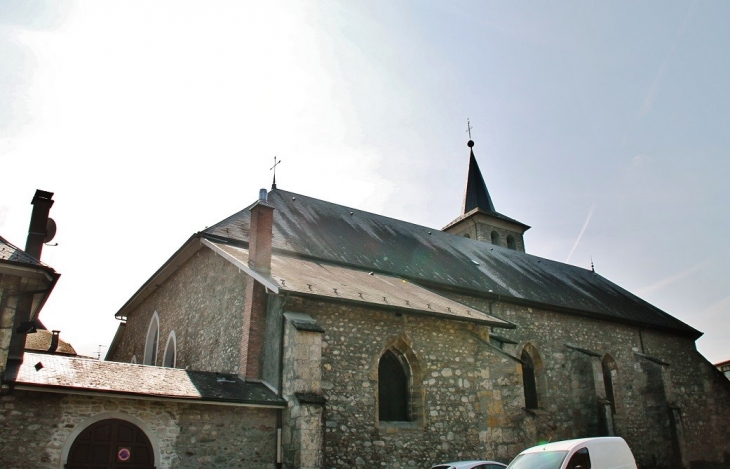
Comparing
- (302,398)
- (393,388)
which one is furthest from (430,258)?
(302,398)

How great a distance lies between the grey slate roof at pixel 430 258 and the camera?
17.3m

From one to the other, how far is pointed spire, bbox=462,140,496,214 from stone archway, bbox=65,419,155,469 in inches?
1004

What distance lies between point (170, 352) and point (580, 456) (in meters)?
12.4

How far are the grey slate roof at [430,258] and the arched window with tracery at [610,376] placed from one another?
1.73 m

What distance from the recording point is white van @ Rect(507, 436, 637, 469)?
8055 millimetres

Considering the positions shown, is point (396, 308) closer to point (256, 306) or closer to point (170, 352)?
point (256, 306)

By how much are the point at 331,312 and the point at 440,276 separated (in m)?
7.54

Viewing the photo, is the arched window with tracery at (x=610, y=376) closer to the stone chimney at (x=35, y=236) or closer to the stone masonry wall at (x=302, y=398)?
the stone masonry wall at (x=302, y=398)

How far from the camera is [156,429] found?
32.4 ft

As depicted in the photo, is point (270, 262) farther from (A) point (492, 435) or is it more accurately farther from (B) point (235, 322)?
(A) point (492, 435)

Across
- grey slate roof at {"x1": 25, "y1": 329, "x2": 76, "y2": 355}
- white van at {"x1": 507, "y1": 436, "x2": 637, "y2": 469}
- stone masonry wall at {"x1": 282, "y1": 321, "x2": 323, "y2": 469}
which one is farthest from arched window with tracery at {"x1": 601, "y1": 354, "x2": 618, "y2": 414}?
grey slate roof at {"x1": 25, "y1": 329, "x2": 76, "y2": 355}

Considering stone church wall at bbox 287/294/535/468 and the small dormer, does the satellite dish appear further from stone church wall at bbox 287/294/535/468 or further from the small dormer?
the small dormer

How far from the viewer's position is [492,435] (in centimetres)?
1330

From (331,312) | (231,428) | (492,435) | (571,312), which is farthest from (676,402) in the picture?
(231,428)
